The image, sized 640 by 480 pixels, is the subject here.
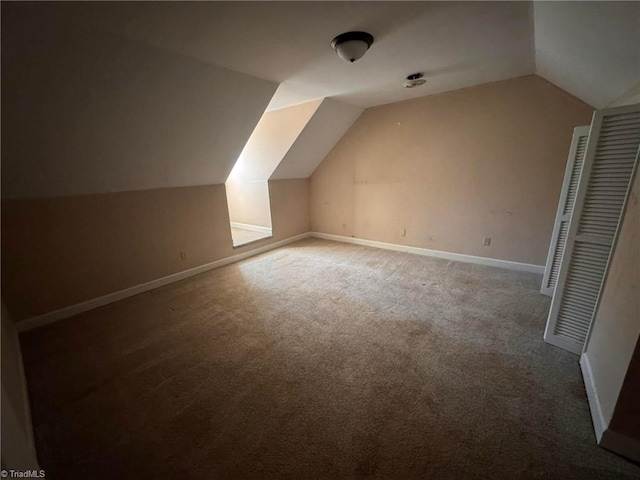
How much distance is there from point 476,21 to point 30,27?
2600mm

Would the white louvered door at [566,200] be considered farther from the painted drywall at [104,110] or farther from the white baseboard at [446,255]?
the painted drywall at [104,110]

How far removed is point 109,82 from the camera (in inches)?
72.1

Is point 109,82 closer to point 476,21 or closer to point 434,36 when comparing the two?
point 434,36

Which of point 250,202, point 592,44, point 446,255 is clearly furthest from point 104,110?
point 446,255

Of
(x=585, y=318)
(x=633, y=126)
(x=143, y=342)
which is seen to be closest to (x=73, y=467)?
(x=143, y=342)

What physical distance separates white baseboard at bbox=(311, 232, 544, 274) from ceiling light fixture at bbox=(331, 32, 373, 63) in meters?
2.95

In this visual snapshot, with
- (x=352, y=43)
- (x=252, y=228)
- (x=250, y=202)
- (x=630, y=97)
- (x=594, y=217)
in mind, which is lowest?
(x=252, y=228)

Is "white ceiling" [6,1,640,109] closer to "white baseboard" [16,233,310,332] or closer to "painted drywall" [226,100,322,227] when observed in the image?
"painted drywall" [226,100,322,227]

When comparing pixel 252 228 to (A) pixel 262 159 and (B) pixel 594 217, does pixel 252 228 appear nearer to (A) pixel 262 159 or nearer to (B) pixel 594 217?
(A) pixel 262 159

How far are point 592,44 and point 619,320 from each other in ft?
5.16

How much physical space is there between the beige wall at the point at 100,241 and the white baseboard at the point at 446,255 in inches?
83.8

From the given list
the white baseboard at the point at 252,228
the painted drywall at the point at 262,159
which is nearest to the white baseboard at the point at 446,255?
the white baseboard at the point at 252,228

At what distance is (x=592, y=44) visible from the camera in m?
1.52

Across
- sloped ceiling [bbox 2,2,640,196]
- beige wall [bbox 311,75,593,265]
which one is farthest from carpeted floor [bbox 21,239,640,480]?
sloped ceiling [bbox 2,2,640,196]
